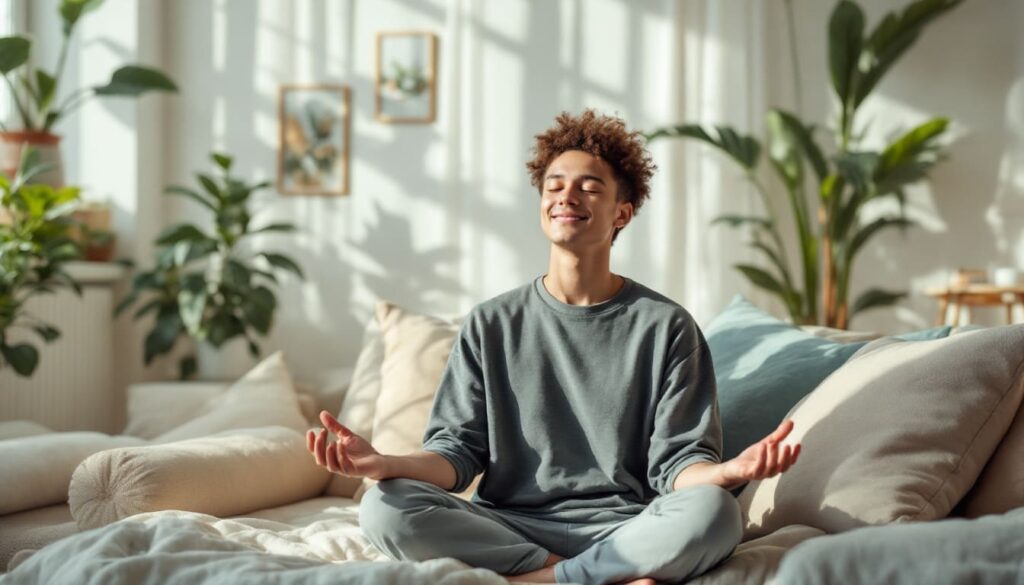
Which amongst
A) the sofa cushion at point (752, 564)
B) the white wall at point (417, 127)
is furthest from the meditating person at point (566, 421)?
the white wall at point (417, 127)

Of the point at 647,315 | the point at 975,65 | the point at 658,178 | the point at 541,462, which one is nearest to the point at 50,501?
the point at 541,462

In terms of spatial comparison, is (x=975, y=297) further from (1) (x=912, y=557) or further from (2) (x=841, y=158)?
(1) (x=912, y=557)

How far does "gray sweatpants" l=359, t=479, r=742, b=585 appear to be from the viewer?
5.25 ft

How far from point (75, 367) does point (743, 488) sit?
118 inches

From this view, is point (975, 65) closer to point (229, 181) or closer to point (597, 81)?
point (597, 81)

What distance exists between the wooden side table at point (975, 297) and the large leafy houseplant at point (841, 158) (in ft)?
0.64

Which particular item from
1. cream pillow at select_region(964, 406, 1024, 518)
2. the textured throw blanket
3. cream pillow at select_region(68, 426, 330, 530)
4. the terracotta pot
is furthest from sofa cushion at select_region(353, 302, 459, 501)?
the terracotta pot

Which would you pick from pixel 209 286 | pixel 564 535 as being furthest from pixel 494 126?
pixel 564 535

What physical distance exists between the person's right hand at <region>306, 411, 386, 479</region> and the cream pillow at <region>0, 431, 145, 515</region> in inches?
37.2

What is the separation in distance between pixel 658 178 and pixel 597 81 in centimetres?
49

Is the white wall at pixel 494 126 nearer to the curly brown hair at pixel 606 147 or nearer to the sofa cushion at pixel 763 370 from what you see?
the sofa cushion at pixel 763 370

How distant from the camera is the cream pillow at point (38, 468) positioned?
7.59 ft

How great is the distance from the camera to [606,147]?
6.93 feet

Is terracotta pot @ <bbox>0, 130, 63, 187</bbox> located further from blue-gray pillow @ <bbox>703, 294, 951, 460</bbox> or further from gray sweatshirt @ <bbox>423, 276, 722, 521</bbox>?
blue-gray pillow @ <bbox>703, 294, 951, 460</bbox>
